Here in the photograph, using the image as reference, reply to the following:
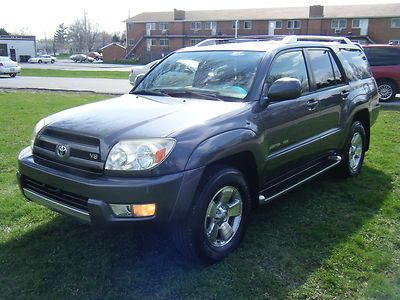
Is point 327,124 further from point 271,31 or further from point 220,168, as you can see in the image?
point 271,31

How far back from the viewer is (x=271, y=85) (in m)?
3.84

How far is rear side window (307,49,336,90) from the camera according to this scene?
4.74 metres

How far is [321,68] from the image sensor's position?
4.91 metres

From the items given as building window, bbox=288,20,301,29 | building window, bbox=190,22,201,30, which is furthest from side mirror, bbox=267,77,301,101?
building window, bbox=190,22,201,30

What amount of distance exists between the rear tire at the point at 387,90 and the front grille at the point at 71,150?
1294 cm

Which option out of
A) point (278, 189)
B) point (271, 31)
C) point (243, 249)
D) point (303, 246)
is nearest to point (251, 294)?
point (243, 249)

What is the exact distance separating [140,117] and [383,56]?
12.8 m

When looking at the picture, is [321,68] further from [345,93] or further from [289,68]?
[289,68]

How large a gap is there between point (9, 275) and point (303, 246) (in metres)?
2.49

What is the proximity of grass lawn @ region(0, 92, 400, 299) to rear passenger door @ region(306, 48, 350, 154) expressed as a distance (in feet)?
2.43

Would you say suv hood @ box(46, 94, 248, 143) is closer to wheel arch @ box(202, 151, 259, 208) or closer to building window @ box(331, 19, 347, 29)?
wheel arch @ box(202, 151, 259, 208)

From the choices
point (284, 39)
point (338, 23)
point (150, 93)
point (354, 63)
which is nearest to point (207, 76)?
point (150, 93)

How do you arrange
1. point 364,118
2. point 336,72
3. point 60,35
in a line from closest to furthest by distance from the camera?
point 336,72
point 364,118
point 60,35

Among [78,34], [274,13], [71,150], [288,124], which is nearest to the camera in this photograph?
[71,150]
